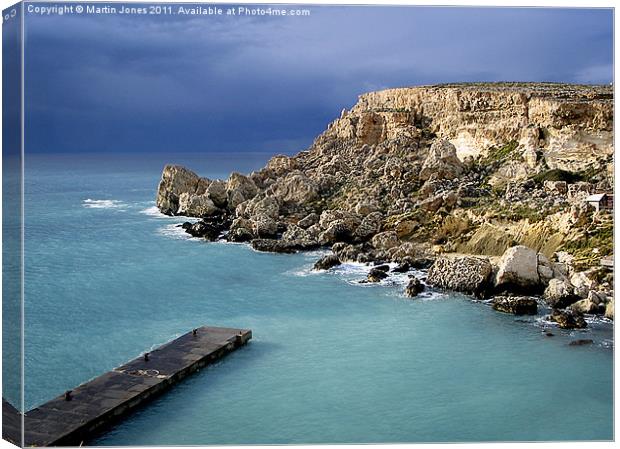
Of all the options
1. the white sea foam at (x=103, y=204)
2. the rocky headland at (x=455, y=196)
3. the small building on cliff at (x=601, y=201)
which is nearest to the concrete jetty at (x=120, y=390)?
the white sea foam at (x=103, y=204)

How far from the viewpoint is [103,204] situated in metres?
15.9

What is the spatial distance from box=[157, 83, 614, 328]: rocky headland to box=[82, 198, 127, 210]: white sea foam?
3139mm

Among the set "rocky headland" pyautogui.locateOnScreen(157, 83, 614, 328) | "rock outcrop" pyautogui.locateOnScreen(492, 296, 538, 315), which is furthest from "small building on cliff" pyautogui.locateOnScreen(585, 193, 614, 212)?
"rock outcrop" pyautogui.locateOnScreen(492, 296, 538, 315)

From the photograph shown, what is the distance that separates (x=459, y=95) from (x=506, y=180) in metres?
6.75

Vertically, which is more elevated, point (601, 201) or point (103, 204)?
point (601, 201)

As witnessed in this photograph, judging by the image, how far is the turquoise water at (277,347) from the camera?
904cm

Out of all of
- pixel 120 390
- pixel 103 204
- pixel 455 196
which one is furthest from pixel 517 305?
pixel 103 204

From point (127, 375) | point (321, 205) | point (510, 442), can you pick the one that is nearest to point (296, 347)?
point (127, 375)

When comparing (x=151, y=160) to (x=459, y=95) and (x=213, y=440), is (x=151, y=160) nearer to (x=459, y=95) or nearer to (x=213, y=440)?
(x=213, y=440)

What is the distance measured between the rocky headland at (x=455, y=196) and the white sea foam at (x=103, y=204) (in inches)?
124

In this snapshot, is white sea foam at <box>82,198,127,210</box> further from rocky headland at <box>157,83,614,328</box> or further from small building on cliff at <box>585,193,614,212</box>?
small building on cliff at <box>585,193,614,212</box>

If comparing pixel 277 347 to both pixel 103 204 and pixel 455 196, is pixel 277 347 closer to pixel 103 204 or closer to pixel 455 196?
pixel 103 204

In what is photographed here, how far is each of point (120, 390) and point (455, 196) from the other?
10.4m

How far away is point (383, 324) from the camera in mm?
12547
